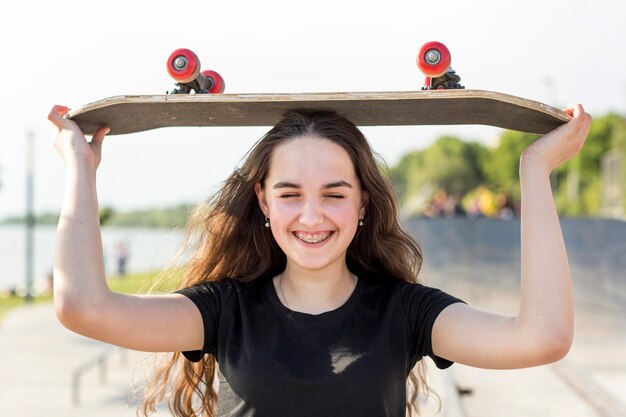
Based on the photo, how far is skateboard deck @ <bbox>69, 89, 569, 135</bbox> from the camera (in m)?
1.99

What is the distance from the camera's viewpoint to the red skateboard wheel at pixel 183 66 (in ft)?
7.04

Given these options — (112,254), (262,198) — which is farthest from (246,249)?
(112,254)

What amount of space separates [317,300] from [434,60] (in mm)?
760

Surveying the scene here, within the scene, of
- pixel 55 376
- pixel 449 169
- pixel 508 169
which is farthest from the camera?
pixel 449 169

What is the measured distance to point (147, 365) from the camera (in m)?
2.63

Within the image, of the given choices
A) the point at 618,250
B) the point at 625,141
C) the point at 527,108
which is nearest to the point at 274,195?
the point at 527,108

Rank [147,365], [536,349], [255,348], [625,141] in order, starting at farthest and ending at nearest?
[625,141], [147,365], [255,348], [536,349]

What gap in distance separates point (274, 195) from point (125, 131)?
21.2 inches

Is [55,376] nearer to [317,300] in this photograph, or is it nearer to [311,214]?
[317,300]

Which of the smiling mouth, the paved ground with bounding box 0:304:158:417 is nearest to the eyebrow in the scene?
the smiling mouth

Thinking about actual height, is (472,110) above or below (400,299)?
above

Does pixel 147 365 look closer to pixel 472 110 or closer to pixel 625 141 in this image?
pixel 472 110

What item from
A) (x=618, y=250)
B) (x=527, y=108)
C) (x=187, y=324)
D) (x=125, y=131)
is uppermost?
(x=527, y=108)

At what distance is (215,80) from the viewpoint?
237 cm
